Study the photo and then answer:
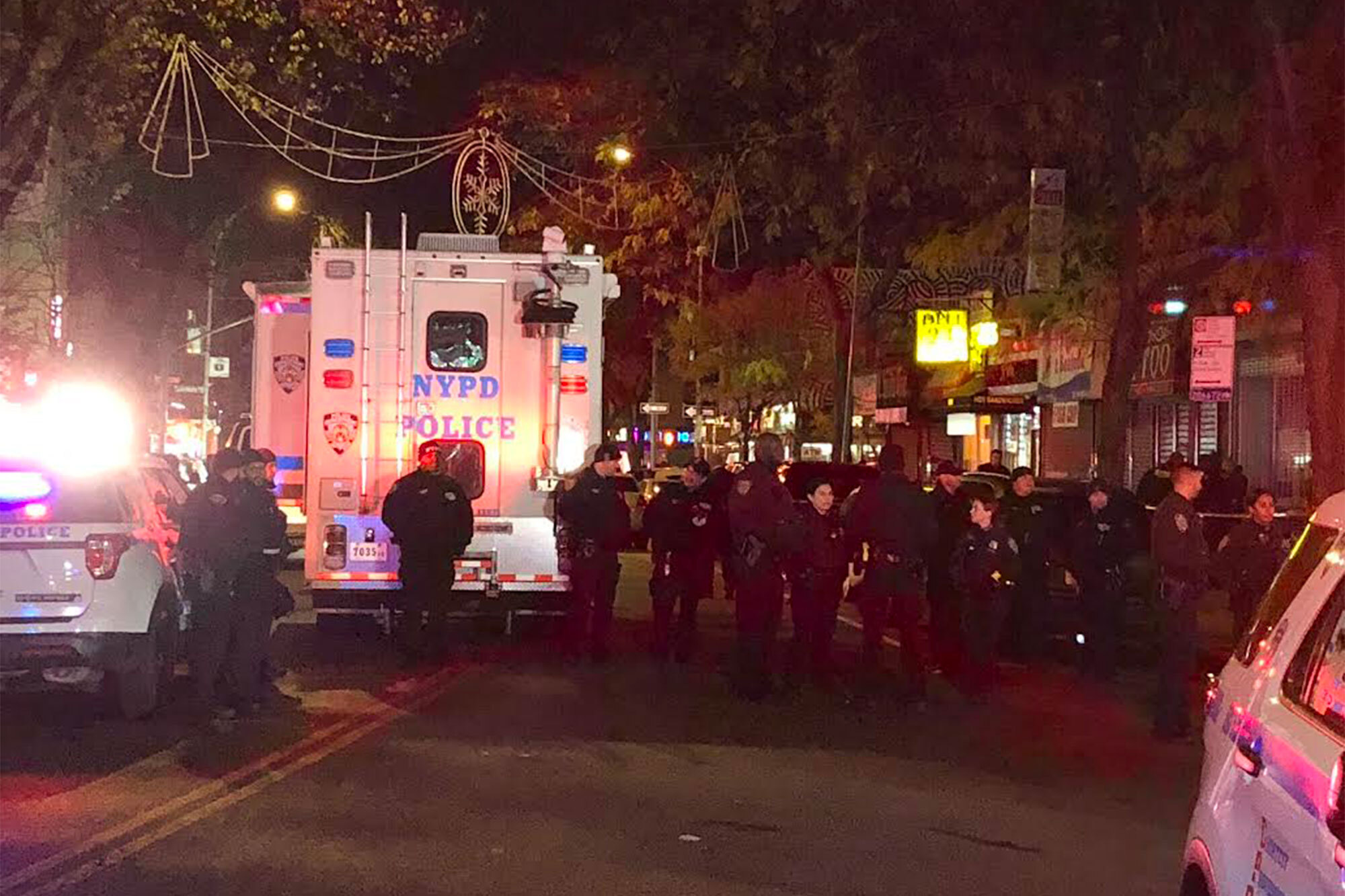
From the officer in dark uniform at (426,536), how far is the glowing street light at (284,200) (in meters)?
17.6

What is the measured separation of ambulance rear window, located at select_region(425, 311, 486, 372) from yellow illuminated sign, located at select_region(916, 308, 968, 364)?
17.3 meters

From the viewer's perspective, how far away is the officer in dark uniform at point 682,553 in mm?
13734

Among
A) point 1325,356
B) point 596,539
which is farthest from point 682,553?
point 1325,356

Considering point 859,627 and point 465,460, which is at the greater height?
point 465,460

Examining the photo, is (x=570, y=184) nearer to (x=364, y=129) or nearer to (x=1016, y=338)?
(x=364, y=129)

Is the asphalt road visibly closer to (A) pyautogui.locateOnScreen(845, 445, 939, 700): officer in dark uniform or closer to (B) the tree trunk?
(A) pyautogui.locateOnScreen(845, 445, 939, 700): officer in dark uniform

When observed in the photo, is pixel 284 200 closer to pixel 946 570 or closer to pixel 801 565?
pixel 801 565

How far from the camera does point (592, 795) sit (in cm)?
866

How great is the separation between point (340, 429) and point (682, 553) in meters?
2.89

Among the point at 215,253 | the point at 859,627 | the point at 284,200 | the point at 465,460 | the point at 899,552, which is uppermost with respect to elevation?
the point at 215,253

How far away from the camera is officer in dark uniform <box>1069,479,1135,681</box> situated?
1334cm

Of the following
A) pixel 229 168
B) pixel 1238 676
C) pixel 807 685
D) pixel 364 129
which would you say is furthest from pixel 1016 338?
pixel 1238 676

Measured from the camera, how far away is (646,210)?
28.0 metres

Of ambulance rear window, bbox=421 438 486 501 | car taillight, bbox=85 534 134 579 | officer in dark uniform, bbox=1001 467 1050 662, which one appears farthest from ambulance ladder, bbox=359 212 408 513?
officer in dark uniform, bbox=1001 467 1050 662
